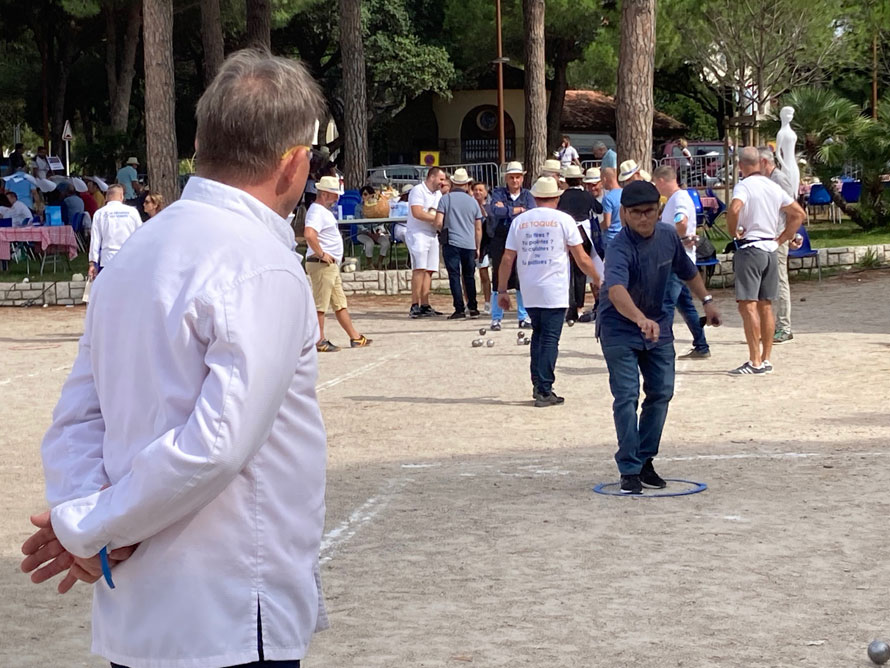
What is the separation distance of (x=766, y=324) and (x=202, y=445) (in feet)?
32.7

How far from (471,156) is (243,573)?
54.5 m

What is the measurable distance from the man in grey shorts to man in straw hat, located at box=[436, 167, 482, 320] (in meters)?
5.63

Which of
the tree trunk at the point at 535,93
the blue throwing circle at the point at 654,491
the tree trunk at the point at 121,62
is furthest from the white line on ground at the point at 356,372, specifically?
the tree trunk at the point at 121,62

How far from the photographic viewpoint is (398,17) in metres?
43.5

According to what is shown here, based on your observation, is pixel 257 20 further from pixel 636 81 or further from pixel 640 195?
pixel 640 195

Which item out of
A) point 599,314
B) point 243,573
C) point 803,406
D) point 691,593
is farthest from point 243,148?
point 803,406

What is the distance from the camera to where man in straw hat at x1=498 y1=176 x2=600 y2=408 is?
1082 cm

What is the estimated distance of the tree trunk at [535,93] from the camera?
87.6ft

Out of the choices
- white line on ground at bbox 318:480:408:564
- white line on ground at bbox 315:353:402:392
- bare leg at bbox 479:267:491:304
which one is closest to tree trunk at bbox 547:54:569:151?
bare leg at bbox 479:267:491:304

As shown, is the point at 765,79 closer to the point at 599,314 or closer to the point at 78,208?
the point at 78,208

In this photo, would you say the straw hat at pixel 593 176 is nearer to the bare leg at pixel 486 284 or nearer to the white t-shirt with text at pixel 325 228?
the bare leg at pixel 486 284

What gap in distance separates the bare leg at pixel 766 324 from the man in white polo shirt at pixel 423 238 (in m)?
6.19

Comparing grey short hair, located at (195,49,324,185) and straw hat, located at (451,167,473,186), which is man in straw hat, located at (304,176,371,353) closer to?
straw hat, located at (451,167,473,186)

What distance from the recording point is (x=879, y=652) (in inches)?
180
